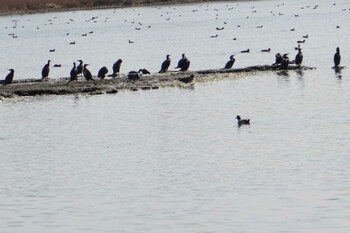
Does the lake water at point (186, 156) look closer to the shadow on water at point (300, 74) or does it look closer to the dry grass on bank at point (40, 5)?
the shadow on water at point (300, 74)

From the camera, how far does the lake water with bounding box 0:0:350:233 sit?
53.7 feet

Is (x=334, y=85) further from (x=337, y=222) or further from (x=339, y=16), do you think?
(x=339, y=16)

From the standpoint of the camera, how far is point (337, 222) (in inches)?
605

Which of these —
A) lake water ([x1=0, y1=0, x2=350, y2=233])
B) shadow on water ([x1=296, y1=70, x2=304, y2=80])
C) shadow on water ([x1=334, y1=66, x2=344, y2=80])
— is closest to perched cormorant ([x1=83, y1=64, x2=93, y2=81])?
lake water ([x1=0, y1=0, x2=350, y2=233])

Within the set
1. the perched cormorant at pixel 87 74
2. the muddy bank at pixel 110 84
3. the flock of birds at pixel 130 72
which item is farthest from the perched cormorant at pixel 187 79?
the perched cormorant at pixel 87 74

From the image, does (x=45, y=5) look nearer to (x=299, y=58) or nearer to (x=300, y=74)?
(x=299, y=58)

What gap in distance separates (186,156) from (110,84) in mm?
12996

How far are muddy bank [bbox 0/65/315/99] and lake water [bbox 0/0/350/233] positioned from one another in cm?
53

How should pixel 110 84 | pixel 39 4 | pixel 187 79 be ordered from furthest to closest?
pixel 39 4, pixel 187 79, pixel 110 84

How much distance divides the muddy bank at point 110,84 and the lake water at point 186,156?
0.53 meters

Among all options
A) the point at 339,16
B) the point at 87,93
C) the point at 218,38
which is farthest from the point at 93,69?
the point at 339,16

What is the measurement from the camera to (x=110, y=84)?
114ft

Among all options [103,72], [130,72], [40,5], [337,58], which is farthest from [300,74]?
[40,5]

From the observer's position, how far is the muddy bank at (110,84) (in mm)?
33688
